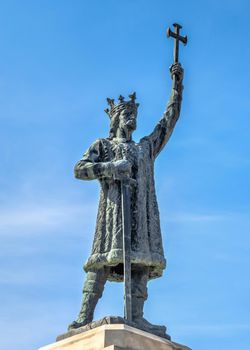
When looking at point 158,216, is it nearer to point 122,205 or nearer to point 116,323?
point 122,205

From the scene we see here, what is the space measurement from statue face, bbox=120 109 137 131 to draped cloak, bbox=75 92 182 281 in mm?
237

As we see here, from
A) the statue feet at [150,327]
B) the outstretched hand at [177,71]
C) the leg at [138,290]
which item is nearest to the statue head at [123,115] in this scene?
the outstretched hand at [177,71]

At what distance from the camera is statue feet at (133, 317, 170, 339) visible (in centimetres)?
1066

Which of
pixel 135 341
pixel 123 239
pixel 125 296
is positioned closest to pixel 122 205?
pixel 123 239

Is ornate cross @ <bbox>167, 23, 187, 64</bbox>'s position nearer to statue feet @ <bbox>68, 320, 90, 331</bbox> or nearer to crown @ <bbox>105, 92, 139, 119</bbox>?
crown @ <bbox>105, 92, 139, 119</bbox>

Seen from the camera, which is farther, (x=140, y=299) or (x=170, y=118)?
(x=170, y=118)

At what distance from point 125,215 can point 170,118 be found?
221 centimetres

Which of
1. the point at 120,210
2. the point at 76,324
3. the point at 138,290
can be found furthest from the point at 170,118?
the point at 76,324

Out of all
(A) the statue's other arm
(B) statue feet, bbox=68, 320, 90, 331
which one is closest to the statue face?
(A) the statue's other arm

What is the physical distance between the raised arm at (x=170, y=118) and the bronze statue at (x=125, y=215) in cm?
2

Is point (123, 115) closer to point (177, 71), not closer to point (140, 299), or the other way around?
point (177, 71)

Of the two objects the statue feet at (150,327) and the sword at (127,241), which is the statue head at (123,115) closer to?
the sword at (127,241)

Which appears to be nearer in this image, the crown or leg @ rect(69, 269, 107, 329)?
leg @ rect(69, 269, 107, 329)

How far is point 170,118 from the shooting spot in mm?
12734
